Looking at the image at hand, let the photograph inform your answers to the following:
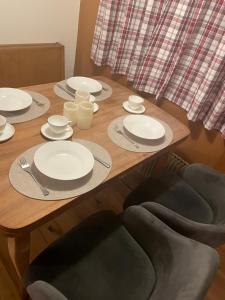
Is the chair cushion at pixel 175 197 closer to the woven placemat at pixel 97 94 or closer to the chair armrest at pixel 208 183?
the chair armrest at pixel 208 183

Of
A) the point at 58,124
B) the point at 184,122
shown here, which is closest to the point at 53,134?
the point at 58,124

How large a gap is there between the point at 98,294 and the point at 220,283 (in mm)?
1022

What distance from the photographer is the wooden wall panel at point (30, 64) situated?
178 centimetres

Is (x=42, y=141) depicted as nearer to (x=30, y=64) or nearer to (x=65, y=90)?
(x=65, y=90)

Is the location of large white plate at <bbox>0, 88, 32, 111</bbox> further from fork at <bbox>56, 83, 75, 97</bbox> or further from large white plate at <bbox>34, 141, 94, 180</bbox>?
Answer: large white plate at <bbox>34, 141, 94, 180</bbox>

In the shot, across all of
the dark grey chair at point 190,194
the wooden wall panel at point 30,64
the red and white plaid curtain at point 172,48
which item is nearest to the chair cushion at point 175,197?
the dark grey chair at point 190,194

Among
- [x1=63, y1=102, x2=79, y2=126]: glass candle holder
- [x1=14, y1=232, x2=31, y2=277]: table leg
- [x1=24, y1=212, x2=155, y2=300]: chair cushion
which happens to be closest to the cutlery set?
[x1=63, y1=102, x2=79, y2=126]: glass candle holder

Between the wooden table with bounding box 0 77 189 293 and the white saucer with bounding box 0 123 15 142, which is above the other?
the white saucer with bounding box 0 123 15 142

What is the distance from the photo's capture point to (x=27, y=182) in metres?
0.89

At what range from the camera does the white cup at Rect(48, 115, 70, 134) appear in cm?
110

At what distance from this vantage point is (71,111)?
1.21 m

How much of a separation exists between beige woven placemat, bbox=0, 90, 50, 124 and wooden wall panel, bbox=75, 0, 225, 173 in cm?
83

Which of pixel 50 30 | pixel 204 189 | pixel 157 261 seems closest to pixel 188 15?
pixel 204 189

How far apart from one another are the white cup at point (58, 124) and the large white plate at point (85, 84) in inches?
17.2
